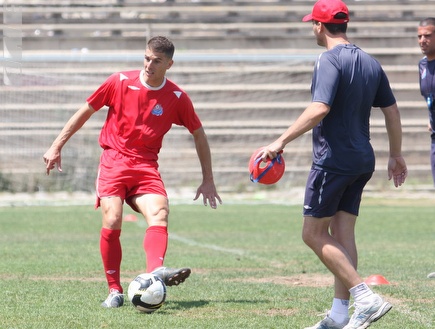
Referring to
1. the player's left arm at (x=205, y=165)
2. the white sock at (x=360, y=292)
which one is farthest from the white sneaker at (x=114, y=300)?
the white sock at (x=360, y=292)

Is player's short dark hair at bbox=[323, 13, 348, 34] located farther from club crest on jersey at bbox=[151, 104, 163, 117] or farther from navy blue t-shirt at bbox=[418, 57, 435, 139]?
navy blue t-shirt at bbox=[418, 57, 435, 139]

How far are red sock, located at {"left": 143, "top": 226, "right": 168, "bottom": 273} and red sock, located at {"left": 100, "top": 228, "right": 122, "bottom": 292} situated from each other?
0.31 meters

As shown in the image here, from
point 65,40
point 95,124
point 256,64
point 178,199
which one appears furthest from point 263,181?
point 65,40

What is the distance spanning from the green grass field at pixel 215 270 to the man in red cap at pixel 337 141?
0.45 metres

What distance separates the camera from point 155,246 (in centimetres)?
665

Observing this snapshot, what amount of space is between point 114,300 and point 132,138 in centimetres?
125

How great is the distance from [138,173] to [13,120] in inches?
702

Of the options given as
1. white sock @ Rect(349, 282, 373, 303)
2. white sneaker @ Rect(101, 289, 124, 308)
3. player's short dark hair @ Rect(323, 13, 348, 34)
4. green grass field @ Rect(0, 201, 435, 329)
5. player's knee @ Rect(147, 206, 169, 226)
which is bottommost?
green grass field @ Rect(0, 201, 435, 329)

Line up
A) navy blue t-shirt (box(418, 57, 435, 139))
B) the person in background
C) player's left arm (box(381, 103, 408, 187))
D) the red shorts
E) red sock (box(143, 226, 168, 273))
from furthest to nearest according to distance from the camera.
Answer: navy blue t-shirt (box(418, 57, 435, 139))
the person in background
the red shorts
red sock (box(143, 226, 168, 273))
player's left arm (box(381, 103, 408, 187))

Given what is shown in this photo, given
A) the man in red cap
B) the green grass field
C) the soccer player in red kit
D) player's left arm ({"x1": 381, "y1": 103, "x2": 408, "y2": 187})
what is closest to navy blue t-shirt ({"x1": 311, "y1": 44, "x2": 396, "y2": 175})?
the man in red cap

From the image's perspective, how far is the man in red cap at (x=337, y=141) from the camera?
546 centimetres

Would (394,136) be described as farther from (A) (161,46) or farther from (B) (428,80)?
(B) (428,80)

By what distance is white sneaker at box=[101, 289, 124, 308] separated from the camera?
6648mm

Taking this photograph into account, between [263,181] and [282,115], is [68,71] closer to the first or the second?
[282,115]
